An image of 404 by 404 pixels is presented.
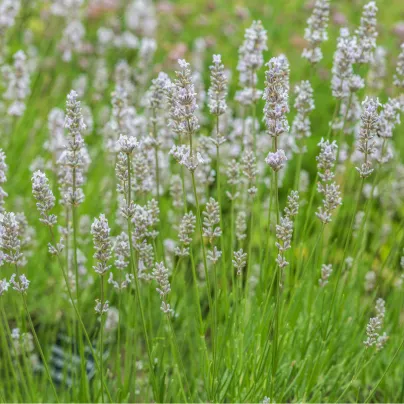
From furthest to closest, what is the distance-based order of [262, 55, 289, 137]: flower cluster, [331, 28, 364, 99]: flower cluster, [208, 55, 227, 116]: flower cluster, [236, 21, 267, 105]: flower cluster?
[236, 21, 267, 105]: flower cluster < [331, 28, 364, 99]: flower cluster < [208, 55, 227, 116]: flower cluster < [262, 55, 289, 137]: flower cluster

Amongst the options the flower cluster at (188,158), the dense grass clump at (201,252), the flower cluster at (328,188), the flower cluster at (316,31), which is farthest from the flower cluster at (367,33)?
the flower cluster at (188,158)

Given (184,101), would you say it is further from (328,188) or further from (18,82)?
(18,82)

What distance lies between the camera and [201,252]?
11.6 feet

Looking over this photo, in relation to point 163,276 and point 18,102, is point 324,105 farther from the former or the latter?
point 163,276

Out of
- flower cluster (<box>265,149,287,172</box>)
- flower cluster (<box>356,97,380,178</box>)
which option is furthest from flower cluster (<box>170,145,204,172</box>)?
Result: flower cluster (<box>356,97,380,178</box>)

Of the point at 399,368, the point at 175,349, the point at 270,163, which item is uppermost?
the point at 270,163

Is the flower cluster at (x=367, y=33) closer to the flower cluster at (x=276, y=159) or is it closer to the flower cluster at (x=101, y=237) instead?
the flower cluster at (x=276, y=159)

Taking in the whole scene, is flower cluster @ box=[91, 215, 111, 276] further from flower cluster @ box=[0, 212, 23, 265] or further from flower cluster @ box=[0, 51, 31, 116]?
flower cluster @ box=[0, 51, 31, 116]

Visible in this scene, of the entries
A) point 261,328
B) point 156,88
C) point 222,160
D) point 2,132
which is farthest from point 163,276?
point 2,132

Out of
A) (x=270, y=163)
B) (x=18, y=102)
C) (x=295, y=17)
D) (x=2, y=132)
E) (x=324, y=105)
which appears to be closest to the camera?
(x=270, y=163)

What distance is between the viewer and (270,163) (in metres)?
1.77

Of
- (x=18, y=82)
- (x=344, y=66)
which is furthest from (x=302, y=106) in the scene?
(x=18, y=82)

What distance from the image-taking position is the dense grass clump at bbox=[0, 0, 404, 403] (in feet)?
6.33

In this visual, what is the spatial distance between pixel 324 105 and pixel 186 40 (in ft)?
6.99
